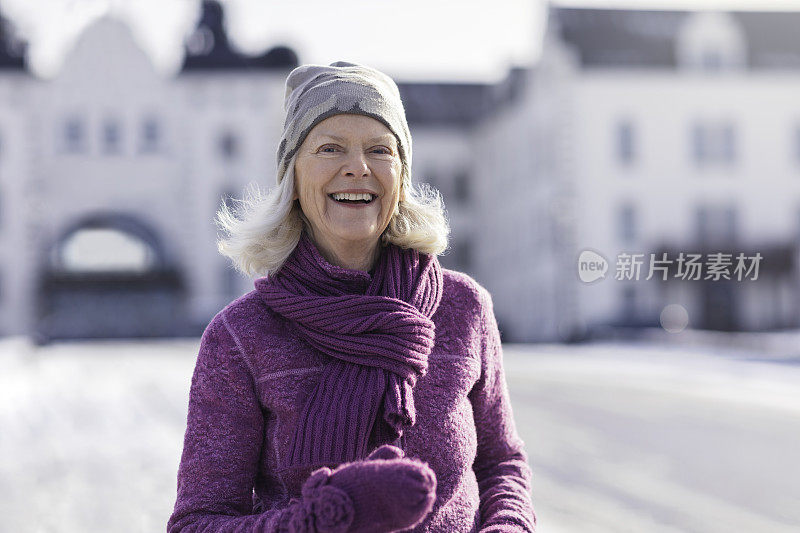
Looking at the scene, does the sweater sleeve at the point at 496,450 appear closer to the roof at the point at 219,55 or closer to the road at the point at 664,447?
the road at the point at 664,447

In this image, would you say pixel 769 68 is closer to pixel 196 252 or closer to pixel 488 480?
pixel 196 252

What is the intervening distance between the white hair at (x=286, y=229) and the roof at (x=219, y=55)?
45511 millimetres

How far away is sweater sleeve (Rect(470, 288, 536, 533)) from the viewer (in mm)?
2795

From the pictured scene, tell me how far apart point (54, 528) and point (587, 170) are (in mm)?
31897

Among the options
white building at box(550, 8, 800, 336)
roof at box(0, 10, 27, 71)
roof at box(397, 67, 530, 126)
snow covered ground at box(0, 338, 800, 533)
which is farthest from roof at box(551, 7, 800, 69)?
roof at box(0, 10, 27, 71)

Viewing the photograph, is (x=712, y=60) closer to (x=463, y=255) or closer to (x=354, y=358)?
(x=463, y=255)

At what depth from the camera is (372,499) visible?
7.50ft

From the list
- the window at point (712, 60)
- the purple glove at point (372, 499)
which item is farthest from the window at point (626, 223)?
the purple glove at point (372, 499)

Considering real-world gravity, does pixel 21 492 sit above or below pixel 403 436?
below

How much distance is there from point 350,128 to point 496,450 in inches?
36.2

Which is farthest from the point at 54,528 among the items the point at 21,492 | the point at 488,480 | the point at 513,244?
the point at 513,244

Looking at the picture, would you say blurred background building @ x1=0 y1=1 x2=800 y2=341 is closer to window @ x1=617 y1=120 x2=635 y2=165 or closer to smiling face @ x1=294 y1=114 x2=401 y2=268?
window @ x1=617 y1=120 x2=635 y2=165

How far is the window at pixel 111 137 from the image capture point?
155 feet

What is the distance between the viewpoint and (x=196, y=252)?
155 ft
